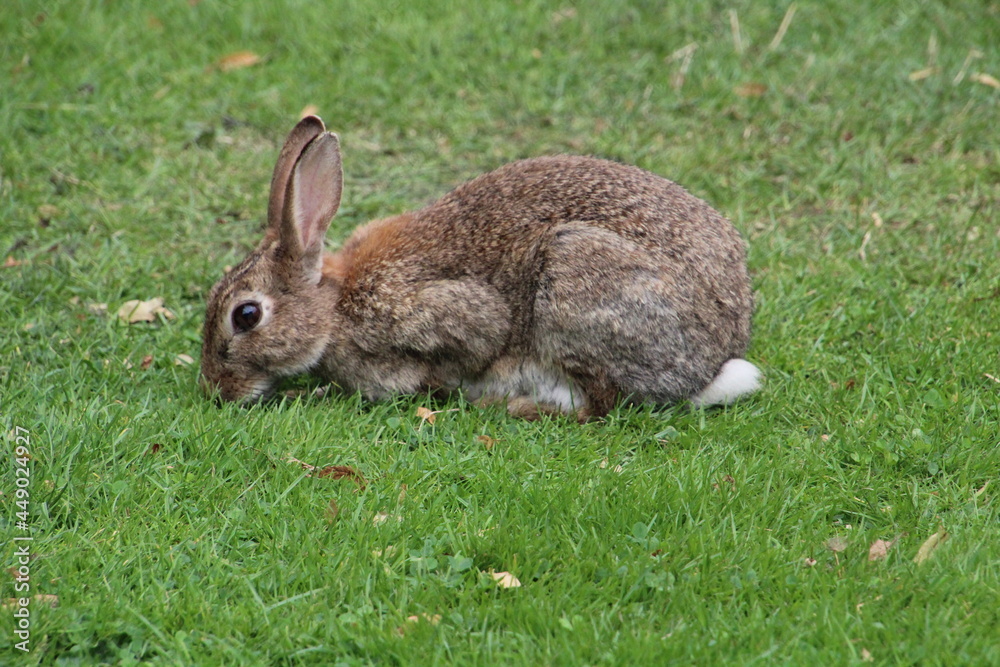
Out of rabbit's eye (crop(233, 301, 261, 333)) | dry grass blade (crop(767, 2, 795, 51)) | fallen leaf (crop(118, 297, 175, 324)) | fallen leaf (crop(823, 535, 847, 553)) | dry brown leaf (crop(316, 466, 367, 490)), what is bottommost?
fallen leaf (crop(118, 297, 175, 324))

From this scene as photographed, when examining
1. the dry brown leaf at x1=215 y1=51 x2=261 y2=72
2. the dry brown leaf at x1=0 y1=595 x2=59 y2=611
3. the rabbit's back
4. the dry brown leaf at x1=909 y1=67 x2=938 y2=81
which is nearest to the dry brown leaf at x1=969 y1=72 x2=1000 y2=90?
the dry brown leaf at x1=909 y1=67 x2=938 y2=81

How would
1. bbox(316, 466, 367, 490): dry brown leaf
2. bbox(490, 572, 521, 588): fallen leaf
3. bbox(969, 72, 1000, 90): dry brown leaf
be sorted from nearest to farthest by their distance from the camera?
bbox(490, 572, 521, 588): fallen leaf, bbox(316, 466, 367, 490): dry brown leaf, bbox(969, 72, 1000, 90): dry brown leaf

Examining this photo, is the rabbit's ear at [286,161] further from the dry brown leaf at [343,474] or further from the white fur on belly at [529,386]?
the dry brown leaf at [343,474]

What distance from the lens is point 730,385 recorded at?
4891mm

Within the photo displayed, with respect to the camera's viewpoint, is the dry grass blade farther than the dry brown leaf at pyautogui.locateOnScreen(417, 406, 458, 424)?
Yes

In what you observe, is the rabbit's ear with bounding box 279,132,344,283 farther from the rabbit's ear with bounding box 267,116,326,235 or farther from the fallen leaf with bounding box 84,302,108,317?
the fallen leaf with bounding box 84,302,108,317

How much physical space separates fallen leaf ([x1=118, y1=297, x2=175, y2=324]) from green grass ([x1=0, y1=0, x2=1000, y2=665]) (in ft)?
0.25

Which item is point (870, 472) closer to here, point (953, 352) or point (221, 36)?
point (953, 352)

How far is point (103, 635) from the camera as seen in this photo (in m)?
3.37

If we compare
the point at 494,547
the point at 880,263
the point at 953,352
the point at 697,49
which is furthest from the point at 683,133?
the point at 494,547

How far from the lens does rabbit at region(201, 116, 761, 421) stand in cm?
484

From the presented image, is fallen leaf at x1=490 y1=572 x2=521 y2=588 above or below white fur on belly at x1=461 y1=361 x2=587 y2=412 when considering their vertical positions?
above

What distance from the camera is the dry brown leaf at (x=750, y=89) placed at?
7754 millimetres

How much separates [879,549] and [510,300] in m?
1.99
